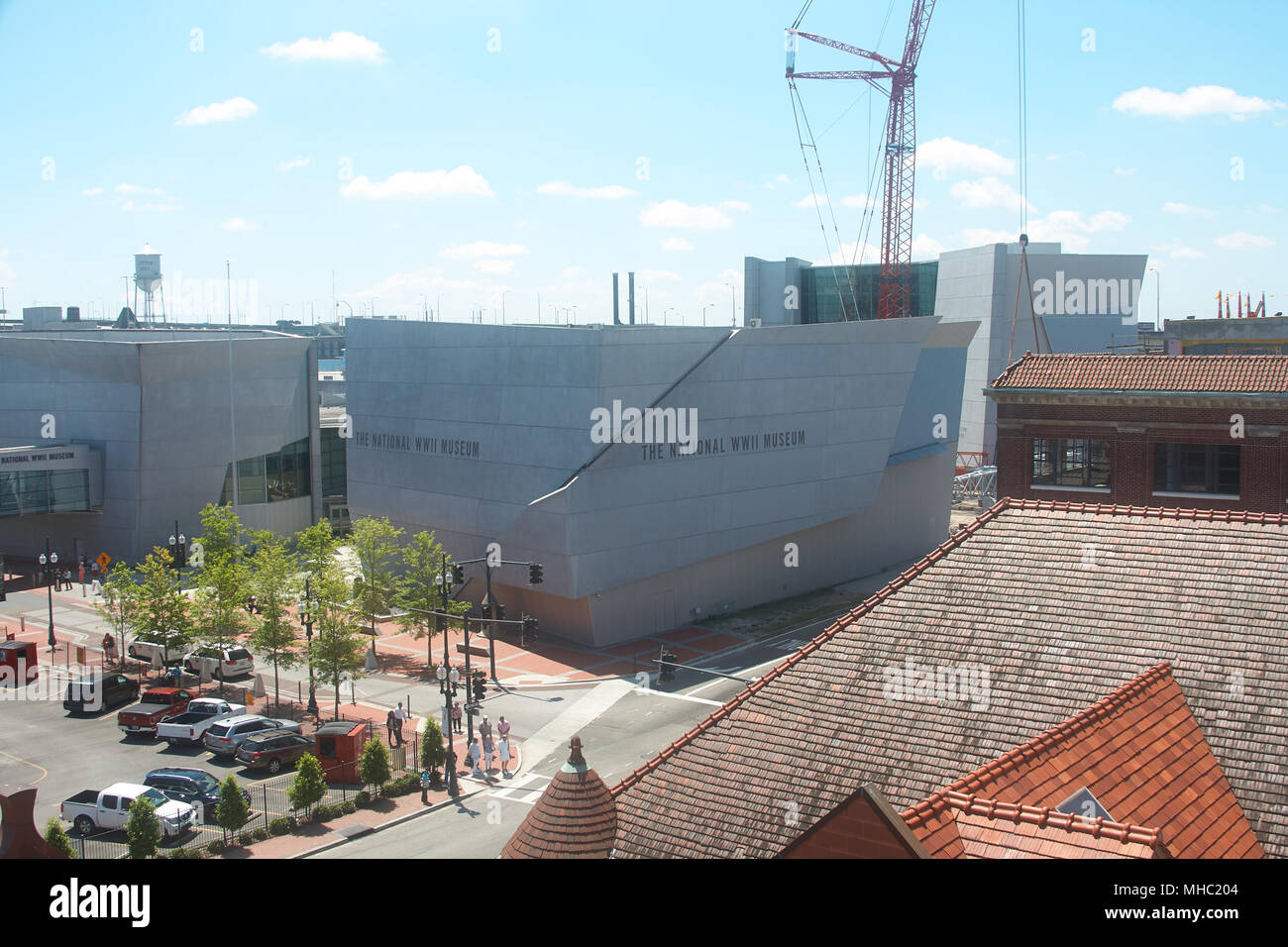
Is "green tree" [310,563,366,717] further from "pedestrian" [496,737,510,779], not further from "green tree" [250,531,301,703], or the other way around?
"pedestrian" [496,737,510,779]

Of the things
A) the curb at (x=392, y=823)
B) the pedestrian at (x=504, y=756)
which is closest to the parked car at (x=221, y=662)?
the pedestrian at (x=504, y=756)

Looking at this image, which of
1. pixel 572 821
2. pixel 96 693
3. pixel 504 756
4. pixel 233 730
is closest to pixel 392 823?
pixel 504 756

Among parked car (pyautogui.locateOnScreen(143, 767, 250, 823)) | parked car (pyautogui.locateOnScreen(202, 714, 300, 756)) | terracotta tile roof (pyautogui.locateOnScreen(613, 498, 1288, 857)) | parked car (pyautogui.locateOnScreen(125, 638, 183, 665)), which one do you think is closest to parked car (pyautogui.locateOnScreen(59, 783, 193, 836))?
parked car (pyautogui.locateOnScreen(143, 767, 250, 823))

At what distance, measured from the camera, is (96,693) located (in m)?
37.2

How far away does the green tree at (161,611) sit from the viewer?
39.4 meters

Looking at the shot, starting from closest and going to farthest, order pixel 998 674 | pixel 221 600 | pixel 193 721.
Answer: pixel 998 674, pixel 193 721, pixel 221 600

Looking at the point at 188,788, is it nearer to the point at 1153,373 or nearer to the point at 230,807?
the point at 230,807

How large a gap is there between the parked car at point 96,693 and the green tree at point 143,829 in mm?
15448

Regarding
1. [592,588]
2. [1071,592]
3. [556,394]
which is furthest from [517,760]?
[1071,592]

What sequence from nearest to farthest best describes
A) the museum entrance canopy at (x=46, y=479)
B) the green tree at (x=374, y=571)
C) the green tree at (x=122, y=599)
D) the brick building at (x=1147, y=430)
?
the brick building at (x=1147, y=430)
the green tree at (x=122, y=599)
the green tree at (x=374, y=571)
the museum entrance canopy at (x=46, y=479)

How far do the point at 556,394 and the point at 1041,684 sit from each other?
32.9 meters

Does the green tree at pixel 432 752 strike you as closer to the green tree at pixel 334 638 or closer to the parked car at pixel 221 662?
the green tree at pixel 334 638

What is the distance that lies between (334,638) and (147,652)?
465 inches

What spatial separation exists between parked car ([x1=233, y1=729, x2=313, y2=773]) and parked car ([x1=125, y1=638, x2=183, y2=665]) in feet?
36.0
